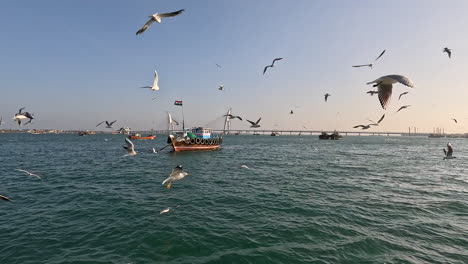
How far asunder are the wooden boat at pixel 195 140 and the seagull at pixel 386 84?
34.9 meters

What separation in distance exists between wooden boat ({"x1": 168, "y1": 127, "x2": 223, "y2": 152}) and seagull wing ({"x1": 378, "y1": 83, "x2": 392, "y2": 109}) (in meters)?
34.9

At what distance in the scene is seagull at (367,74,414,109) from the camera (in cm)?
532

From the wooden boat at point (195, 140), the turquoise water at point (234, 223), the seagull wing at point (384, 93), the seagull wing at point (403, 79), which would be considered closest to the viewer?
the seagull wing at point (403, 79)

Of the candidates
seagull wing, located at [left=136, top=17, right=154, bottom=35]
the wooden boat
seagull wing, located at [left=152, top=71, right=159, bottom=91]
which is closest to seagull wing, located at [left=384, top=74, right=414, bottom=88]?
seagull wing, located at [left=136, top=17, right=154, bottom=35]

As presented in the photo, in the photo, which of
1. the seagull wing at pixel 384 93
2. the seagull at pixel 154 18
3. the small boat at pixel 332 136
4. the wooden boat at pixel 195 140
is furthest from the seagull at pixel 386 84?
the small boat at pixel 332 136

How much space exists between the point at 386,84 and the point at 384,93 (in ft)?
1.06

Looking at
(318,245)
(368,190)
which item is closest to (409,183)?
(368,190)

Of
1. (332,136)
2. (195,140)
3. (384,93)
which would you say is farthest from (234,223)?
(332,136)

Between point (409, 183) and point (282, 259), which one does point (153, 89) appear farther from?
point (409, 183)

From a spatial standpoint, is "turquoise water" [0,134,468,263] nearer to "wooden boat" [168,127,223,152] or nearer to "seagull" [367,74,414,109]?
"seagull" [367,74,414,109]

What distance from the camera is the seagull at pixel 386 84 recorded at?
5318 millimetres

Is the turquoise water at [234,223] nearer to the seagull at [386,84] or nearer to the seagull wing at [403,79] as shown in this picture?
the seagull at [386,84]

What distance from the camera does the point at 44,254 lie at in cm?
620

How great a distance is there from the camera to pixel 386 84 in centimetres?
581
